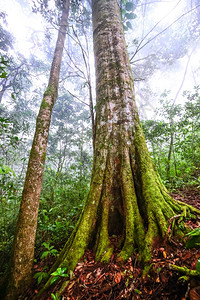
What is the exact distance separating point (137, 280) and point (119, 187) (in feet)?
3.57

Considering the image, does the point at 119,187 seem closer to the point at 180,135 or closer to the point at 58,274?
the point at 58,274

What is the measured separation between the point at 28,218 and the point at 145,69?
24.6 m

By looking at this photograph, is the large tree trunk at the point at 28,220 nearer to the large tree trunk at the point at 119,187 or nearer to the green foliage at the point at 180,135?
the large tree trunk at the point at 119,187

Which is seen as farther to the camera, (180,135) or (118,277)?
(180,135)

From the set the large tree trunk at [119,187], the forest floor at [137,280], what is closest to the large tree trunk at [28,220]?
the large tree trunk at [119,187]

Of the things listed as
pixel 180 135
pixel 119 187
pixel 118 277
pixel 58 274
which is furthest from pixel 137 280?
pixel 180 135

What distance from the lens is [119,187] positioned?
221 centimetres

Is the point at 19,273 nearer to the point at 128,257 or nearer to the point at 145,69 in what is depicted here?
the point at 128,257

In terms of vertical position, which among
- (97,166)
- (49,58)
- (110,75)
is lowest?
(97,166)

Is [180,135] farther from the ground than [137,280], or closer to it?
farther from the ground

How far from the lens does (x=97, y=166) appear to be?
7.67 feet

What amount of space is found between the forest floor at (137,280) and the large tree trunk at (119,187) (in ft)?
0.35

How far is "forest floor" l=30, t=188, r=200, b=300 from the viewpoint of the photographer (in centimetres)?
108

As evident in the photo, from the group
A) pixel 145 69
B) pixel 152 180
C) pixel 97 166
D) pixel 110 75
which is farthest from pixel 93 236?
pixel 145 69
